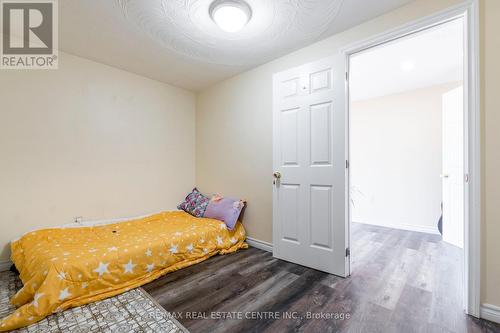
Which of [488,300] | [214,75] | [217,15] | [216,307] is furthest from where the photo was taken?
[214,75]

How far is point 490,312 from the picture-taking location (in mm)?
1476

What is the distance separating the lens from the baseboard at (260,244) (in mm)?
2764

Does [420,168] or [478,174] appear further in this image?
[420,168]

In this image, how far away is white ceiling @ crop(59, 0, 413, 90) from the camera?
72.4 inches

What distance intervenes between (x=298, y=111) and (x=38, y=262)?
8.59ft

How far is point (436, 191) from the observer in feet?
11.8

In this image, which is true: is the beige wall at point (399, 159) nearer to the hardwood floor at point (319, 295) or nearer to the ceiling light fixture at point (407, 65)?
the ceiling light fixture at point (407, 65)

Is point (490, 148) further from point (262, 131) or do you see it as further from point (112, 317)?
point (112, 317)

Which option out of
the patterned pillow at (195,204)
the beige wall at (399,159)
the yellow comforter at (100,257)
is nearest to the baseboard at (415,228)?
the beige wall at (399,159)

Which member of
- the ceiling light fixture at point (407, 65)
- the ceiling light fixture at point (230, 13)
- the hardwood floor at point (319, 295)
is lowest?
the hardwood floor at point (319, 295)

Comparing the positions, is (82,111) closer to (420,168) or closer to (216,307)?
(216,307)

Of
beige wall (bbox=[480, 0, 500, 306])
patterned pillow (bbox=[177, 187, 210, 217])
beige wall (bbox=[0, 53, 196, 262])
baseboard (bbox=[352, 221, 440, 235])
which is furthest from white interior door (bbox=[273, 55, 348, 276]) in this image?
baseboard (bbox=[352, 221, 440, 235])

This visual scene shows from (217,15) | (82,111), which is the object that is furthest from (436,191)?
(82,111)

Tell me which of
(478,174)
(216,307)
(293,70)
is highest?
(293,70)
